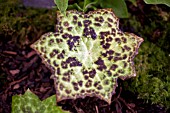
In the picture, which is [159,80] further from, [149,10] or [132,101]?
[149,10]

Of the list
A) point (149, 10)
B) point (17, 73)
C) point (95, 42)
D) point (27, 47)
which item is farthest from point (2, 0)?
point (149, 10)

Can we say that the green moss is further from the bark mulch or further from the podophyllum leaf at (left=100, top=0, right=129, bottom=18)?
the podophyllum leaf at (left=100, top=0, right=129, bottom=18)

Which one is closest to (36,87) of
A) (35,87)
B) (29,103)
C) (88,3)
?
(35,87)

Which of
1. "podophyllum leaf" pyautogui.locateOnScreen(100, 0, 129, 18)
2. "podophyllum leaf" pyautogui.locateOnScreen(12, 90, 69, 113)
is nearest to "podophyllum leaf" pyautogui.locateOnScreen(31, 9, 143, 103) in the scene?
"podophyllum leaf" pyautogui.locateOnScreen(12, 90, 69, 113)

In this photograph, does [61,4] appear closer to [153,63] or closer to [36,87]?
[36,87]

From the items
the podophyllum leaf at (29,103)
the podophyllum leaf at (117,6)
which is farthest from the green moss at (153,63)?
the podophyllum leaf at (29,103)

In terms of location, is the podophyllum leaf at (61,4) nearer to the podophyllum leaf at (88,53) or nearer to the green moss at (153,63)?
the podophyllum leaf at (88,53)
